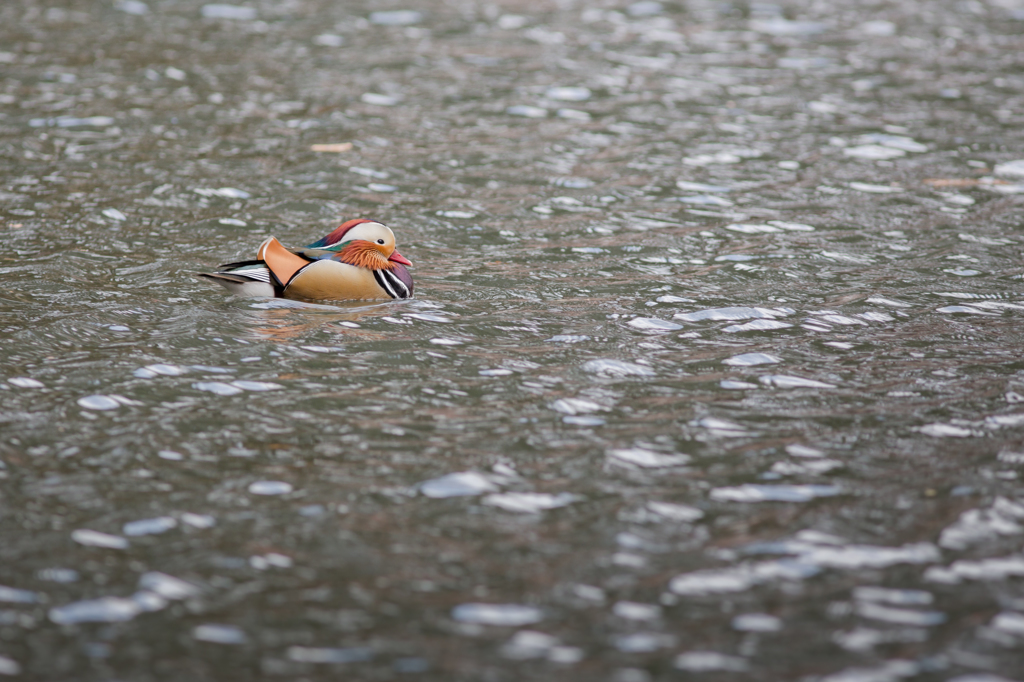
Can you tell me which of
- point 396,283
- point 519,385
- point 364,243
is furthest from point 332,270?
point 519,385

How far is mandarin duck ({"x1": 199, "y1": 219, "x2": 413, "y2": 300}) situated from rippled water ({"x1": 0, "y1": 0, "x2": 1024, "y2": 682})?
0.59 ft

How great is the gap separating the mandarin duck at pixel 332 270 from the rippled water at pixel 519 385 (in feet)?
0.59

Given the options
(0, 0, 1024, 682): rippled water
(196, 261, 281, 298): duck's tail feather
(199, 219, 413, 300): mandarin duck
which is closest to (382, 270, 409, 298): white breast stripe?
(199, 219, 413, 300): mandarin duck

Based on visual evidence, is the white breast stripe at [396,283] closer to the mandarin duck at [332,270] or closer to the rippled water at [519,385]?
the mandarin duck at [332,270]

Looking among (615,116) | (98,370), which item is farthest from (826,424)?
(615,116)

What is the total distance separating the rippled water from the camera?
385 cm

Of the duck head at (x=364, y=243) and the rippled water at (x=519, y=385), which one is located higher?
the duck head at (x=364, y=243)

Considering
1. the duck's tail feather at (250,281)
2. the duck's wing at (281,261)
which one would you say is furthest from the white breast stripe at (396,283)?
the duck's tail feather at (250,281)

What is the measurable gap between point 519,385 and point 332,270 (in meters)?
1.86

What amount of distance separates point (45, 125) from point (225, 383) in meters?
6.98

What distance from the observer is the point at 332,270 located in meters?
7.07

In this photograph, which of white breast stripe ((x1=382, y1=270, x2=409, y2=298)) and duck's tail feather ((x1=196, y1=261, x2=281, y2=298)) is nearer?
duck's tail feather ((x1=196, y1=261, x2=281, y2=298))

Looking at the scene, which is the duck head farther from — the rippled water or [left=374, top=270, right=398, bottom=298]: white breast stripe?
the rippled water

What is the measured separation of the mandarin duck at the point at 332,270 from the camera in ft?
22.8
